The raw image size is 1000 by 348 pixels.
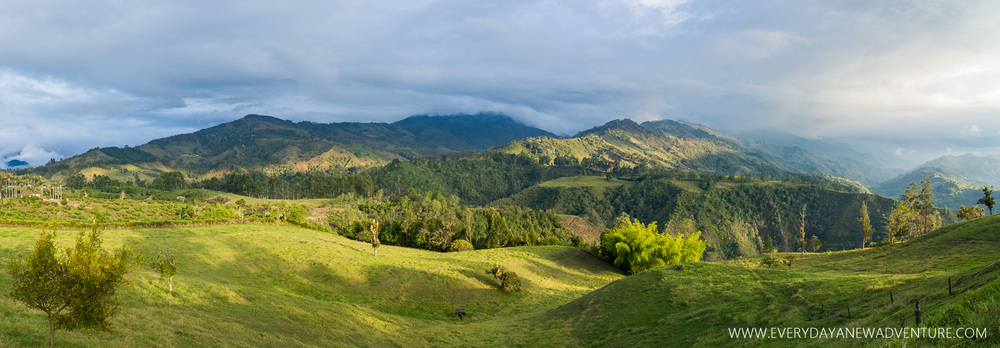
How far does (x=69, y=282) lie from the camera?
42.0ft

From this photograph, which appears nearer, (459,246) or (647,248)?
(647,248)

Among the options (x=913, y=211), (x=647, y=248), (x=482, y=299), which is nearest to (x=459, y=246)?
(x=482, y=299)

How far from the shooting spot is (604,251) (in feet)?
225

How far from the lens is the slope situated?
38.8 ft

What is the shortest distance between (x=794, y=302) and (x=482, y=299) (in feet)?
97.6

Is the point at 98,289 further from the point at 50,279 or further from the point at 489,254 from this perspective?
the point at 489,254

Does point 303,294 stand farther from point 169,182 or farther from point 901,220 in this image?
point 169,182

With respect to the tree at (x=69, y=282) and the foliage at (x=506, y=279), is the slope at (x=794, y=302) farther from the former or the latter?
the tree at (x=69, y=282)

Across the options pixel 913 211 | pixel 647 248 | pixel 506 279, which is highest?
pixel 913 211

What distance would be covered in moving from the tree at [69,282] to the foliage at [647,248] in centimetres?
5737

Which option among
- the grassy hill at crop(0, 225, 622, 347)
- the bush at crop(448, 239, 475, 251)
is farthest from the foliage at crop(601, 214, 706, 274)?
the bush at crop(448, 239, 475, 251)

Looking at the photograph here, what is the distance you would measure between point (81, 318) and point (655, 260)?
61.0 metres

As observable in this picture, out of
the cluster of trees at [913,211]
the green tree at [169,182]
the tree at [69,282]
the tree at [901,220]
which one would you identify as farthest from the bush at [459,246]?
the green tree at [169,182]

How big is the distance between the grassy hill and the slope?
9.85 meters
